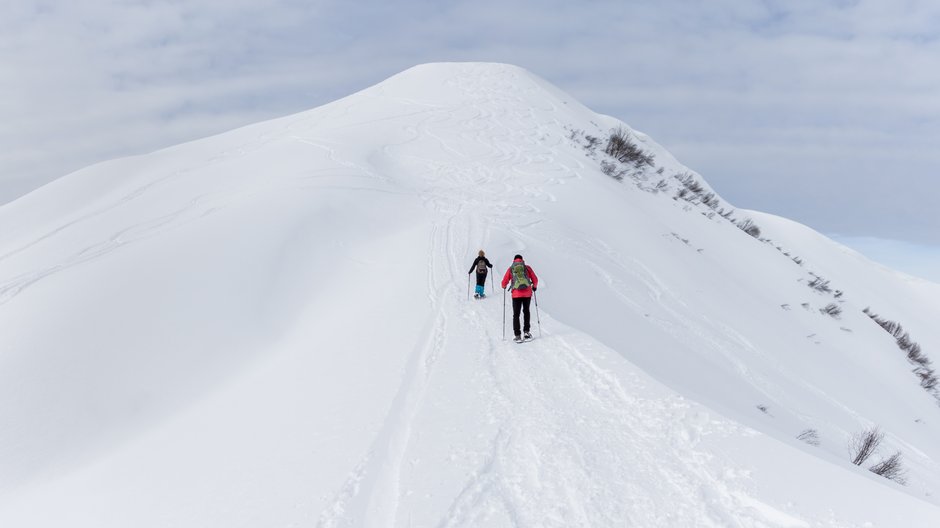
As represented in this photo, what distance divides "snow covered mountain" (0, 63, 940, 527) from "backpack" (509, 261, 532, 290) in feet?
3.02

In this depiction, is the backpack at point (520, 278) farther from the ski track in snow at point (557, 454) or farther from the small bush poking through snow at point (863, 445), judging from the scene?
the small bush poking through snow at point (863, 445)

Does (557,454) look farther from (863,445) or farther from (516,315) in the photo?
(863,445)

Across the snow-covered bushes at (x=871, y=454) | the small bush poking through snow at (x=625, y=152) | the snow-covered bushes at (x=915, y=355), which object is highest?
the small bush poking through snow at (x=625, y=152)

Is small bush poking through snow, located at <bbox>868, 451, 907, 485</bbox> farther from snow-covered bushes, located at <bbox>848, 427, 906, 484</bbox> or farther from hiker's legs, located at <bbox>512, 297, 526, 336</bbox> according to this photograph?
hiker's legs, located at <bbox>512, 297, 526, 336</bbox>

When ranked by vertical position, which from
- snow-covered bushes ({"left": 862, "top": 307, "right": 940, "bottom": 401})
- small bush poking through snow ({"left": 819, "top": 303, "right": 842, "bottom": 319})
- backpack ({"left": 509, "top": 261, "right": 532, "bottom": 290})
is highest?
backpack ({"left": 509, "top": 261, "right": 532, "bottom": 290})

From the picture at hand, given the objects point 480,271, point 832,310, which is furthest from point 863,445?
point 832,310

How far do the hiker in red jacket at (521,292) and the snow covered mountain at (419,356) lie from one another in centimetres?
32

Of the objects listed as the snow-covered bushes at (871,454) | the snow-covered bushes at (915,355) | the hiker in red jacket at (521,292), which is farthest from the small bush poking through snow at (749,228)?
the hiker in red jacket at (521,292)

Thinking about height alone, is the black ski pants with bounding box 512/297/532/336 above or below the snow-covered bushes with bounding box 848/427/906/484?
above

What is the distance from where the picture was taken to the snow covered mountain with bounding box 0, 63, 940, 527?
16.1ft

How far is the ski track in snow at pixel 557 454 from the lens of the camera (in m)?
4.41

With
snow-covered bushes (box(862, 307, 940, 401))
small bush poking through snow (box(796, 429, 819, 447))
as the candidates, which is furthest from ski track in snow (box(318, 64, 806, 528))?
snow-covered bushes (box(862, 307, 940, 401))

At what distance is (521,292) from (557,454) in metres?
4.57

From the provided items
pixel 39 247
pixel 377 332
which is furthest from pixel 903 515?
pixel 39 247
